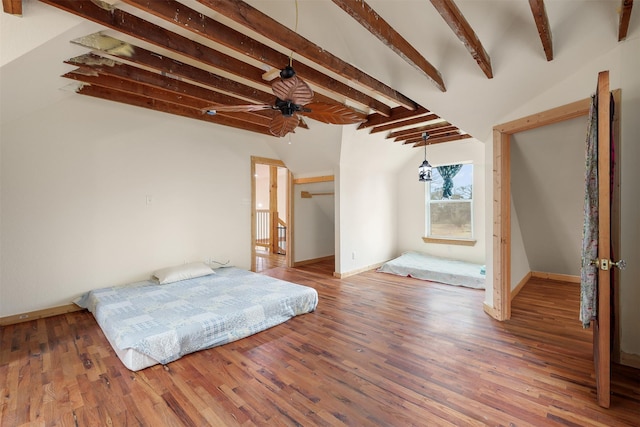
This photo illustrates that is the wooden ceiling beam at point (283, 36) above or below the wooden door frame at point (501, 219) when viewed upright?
above

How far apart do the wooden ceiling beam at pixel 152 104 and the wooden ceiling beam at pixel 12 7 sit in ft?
6.48

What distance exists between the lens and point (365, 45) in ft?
9.18

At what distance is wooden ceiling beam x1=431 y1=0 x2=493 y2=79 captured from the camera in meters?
1.63

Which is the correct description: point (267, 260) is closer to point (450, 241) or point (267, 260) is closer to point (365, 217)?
point (365, 217)

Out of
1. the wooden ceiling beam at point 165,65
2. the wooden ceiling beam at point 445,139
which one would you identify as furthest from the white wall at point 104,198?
the wooden ceiling beam at point 445,139

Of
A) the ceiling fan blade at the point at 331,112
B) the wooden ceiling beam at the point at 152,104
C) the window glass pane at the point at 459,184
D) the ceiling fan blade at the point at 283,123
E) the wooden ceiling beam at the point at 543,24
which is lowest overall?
the window glass pane at the point at 459,184

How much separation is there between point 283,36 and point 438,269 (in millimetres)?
4354

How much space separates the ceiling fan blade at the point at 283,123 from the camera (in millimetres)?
2364

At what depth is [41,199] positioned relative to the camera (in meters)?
3.19

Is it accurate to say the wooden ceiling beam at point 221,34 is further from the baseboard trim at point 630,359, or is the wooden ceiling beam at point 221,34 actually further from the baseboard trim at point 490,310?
the baseboard trim at point 630,359

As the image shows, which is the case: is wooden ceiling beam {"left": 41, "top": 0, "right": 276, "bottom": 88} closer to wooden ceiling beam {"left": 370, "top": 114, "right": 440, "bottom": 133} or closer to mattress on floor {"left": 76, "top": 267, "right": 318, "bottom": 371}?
wooden ceiling beam {"left": 370, "top": 114, "right": 440, "bottom": 133}

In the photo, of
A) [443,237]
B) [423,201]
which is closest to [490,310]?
[443,237]

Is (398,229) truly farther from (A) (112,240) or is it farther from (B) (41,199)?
(B) (41,199)

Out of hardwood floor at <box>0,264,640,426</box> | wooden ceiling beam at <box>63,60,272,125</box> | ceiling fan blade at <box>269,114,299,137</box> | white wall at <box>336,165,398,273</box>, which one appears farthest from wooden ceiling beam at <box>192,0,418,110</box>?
hardwood floor at <box>0,264,640,426</box>
